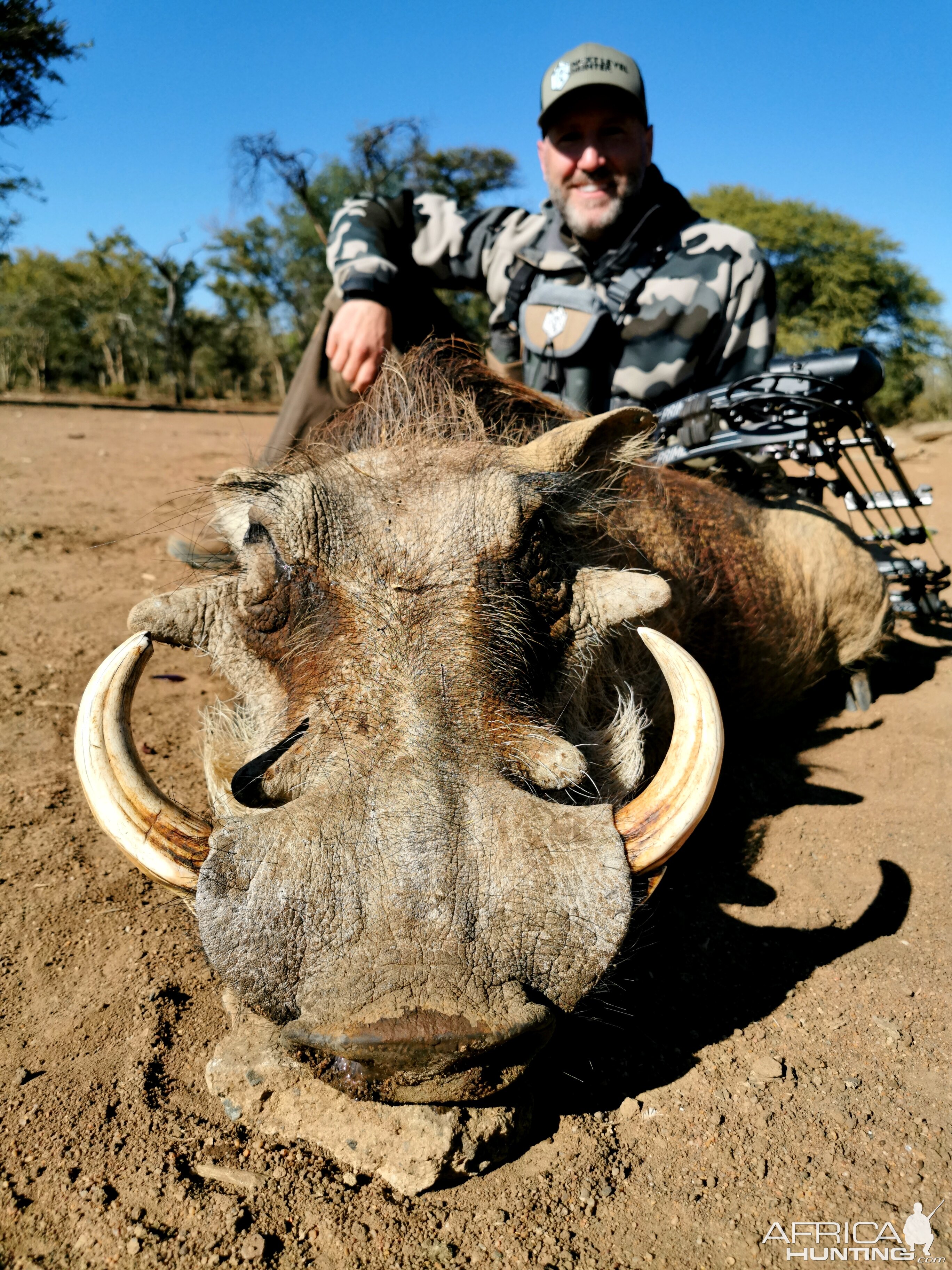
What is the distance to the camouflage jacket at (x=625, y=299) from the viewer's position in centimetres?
336

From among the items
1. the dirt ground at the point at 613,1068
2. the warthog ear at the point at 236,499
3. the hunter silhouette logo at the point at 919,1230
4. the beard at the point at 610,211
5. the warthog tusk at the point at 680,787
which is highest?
the beard at the point at 610,211

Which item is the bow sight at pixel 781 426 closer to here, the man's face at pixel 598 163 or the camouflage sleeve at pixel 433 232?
the man's face at pixel 598 163

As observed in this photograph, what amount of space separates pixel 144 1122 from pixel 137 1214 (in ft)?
0.62

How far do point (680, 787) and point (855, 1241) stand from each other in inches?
32.0

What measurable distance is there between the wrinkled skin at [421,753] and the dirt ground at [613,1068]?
307 mm

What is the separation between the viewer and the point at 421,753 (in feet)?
Result: 4.84

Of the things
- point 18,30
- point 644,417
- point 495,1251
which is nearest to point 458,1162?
point 495,1251

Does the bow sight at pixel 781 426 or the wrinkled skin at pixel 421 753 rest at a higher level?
the bow sight at pixel 781 426

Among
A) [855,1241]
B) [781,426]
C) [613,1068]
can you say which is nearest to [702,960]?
[613,1068]

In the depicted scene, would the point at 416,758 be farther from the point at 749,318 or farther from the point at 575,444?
the point at 749,318

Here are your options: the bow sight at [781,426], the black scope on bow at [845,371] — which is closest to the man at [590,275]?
the bow sight at [781,426]

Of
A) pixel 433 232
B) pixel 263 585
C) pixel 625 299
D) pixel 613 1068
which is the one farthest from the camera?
pixel 433 232

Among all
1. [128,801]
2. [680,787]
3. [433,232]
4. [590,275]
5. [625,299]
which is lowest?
[128,801]

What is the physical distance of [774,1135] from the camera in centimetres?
160
